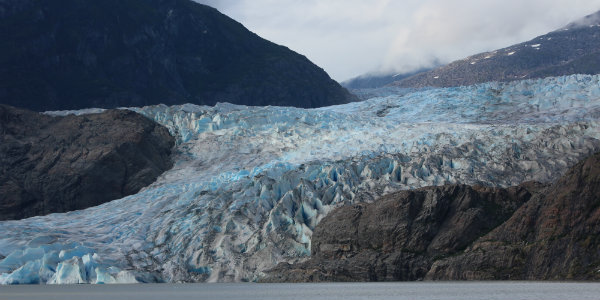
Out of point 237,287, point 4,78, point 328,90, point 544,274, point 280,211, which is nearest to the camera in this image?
point 544,274

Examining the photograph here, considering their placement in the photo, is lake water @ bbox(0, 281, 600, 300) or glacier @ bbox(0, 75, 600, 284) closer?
lake water @ bbox(0, 281, 600, 300)

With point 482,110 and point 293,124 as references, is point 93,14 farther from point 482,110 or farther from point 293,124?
point 482,110

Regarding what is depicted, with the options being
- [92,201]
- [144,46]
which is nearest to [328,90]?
[144,46]

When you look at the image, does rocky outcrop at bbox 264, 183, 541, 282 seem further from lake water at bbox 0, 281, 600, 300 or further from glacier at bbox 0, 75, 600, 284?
glacier at bbox 0, 75, 600, 284

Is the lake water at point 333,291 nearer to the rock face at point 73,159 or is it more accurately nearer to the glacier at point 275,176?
the glacier at point 275,176

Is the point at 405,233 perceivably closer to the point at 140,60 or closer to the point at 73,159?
the point at 73,159

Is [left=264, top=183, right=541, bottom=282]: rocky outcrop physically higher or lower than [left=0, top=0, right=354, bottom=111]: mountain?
lower

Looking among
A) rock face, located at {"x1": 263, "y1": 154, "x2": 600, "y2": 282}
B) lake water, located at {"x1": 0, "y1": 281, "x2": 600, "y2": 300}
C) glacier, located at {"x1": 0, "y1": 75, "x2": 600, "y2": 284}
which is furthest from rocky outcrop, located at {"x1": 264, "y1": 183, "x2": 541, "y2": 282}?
glacier, located at {"x1": 0, "y1": 75, "x2": 600, "y2": 284}

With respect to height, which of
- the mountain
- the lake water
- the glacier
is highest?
the mountain
